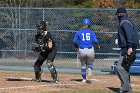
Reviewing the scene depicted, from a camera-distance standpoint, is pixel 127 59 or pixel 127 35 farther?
pixel 127 59

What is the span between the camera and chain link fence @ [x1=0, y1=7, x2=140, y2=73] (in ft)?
75.0

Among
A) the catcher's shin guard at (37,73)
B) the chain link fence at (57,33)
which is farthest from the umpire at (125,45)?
the chain link fence at (57,33)

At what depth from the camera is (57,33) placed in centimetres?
2364

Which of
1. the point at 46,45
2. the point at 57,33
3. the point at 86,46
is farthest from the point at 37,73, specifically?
the point at 57,33

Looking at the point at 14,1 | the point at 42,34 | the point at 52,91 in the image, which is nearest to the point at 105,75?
the point at 42,34

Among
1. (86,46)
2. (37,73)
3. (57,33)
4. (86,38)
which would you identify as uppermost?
(86,38)

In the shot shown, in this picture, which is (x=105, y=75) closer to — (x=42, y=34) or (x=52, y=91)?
(x=42, y=34)

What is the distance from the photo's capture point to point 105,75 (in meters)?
20.5

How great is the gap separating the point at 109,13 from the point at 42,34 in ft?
24.1

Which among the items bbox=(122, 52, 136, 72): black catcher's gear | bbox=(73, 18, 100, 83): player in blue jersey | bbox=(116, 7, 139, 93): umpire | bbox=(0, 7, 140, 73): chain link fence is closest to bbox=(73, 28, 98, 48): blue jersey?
bbox=(73, 18, 100, 83): player in blue jersey

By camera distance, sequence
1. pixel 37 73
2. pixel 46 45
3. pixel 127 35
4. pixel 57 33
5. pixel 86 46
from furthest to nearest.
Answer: pixel 57 33 < pixel 37 73 < pixel 86 46 < pixel 46 45 < pixel 127 35

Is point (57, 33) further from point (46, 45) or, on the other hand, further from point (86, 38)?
point (46, 45)

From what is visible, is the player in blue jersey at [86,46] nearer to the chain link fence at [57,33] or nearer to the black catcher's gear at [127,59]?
the black catcher's gear at [127,59]

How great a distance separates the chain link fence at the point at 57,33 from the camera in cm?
2286
